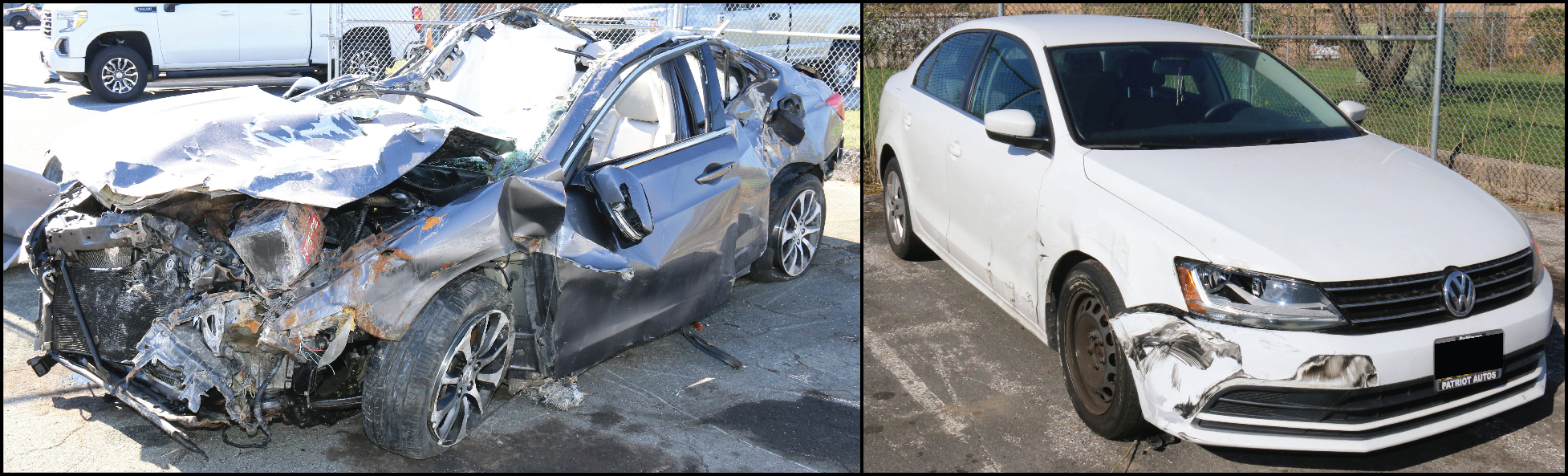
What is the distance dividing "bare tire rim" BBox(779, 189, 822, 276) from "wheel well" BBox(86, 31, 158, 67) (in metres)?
11.6

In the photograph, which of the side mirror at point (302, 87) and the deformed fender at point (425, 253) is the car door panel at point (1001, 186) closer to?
the deformed fender at point (425, 253)

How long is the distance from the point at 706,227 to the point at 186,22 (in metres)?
12.1

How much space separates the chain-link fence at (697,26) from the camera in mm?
11781

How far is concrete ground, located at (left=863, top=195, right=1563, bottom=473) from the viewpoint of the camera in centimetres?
356

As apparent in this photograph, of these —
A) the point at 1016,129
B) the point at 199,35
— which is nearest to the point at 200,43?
the point at 199,35

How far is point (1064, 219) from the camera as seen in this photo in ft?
12.4

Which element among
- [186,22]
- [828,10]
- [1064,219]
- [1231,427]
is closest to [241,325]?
[1064,219]

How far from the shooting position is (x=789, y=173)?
583 centimetres

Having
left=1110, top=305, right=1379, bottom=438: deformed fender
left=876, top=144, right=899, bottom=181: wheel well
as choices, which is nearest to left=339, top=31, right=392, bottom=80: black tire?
left=876, top=144, right=899, bottom=181: wheel well

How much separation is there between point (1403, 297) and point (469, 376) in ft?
10.2

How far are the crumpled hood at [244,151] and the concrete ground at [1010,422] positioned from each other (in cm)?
200

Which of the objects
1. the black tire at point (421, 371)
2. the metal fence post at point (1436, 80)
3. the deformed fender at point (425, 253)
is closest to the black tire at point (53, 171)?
the deformed fender at point (425, 253)

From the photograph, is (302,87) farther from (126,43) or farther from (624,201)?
(126,43)

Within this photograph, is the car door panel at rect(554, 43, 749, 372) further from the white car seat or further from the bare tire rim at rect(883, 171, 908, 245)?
the bare tire rim at rect(883, 171, 908, 245)
